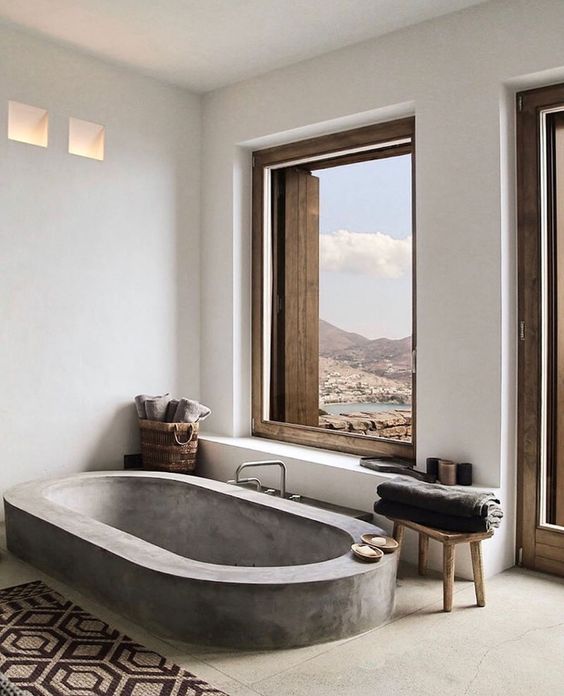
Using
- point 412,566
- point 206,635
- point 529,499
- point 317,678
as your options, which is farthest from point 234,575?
point 529,499

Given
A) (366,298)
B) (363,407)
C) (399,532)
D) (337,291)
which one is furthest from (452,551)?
(337,291)

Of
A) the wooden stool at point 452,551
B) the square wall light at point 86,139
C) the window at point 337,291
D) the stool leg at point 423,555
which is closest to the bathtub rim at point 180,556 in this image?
the wooden stool at point 452,551

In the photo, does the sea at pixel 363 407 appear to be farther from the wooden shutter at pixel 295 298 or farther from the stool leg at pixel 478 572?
the stool leg at pixel 478 572

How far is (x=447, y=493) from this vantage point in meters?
2.76

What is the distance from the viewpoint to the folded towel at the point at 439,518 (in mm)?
2682

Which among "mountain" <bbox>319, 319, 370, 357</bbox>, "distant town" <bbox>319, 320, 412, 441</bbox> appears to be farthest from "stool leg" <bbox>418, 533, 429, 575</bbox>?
"mountain" <bbox>319, 319, 370, 357</bbox>

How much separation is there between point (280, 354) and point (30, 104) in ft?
6.58

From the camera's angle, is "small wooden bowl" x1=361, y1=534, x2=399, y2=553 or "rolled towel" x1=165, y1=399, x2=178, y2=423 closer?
"small wooden bowl" x1=361, y1=534, x2=399, y2=553

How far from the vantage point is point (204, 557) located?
3.44m

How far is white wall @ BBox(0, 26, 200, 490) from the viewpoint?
12.3ft

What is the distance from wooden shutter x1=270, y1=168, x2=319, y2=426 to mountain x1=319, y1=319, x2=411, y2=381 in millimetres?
90

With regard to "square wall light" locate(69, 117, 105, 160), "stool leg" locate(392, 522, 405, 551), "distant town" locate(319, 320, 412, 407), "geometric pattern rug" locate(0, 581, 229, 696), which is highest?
"square wall light" locate(69, 117, 105, 160)

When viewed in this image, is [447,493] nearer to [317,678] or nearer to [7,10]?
[317,678]

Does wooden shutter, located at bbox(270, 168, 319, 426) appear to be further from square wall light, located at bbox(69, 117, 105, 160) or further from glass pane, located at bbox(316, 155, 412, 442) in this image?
square wall light, located at bbox(69, 117, 105, 160)
